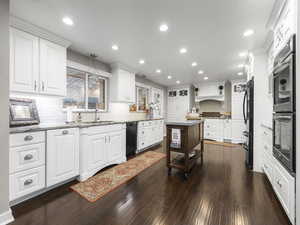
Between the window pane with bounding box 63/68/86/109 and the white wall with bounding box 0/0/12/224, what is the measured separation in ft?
4.77

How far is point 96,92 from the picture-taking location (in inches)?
142

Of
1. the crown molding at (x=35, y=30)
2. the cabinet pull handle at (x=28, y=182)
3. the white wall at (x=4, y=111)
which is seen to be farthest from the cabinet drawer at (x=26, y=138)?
the crown molding at (x=35, y=30)

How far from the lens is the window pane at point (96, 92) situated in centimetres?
345

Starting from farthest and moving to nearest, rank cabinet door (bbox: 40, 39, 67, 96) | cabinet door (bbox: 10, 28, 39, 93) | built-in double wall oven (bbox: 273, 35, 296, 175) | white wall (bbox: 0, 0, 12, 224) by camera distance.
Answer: cabinet door (bbox: 40, 39, 67, 96) < cabinet door (bbox: 10, 28, 39, 93) < white wall (bbox: 0, 0, 12, 224) < built-in double wall oven (bbox: 273, 35, 296, 175)

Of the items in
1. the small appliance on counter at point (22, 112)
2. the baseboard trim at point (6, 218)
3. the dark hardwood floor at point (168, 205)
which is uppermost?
Result: the small appliance on counter at point (22, 112)

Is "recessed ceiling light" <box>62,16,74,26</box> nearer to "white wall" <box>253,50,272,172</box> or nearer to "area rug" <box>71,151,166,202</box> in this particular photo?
"area rug" <box>71,151,166,202</box>

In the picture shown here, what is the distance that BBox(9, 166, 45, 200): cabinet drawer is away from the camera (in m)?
1.63

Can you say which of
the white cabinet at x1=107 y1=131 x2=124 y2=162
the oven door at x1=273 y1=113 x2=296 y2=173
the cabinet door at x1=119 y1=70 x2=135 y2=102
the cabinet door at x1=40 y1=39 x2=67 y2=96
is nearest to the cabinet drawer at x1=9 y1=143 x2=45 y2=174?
the cabinet door at x1=40 y1=39 x2=67 y2=96

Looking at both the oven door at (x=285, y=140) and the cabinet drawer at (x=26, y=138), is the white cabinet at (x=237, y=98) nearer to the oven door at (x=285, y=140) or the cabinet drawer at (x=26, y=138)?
the oven door at (x=285, y=140)

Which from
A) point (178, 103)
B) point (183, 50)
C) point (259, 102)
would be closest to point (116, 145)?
point (183, 50)

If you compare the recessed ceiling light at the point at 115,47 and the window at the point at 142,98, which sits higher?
the recessed ceiling light at the point at 115,47

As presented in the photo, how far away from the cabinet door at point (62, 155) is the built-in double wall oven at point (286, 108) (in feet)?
9.21

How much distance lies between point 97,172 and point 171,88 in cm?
538

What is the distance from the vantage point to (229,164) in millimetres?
3160
